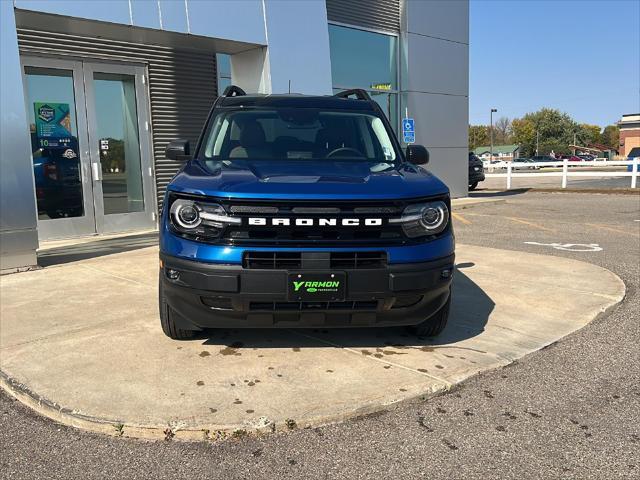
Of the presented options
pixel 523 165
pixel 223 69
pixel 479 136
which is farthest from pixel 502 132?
pixel 223 69

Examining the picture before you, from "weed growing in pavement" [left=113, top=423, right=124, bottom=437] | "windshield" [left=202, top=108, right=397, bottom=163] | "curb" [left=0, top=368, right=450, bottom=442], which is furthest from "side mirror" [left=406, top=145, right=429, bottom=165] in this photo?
"weed growing in pavement" [left=113, top=423, right=124, bottom=437]

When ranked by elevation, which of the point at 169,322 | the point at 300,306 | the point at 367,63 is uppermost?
the point at 367,63

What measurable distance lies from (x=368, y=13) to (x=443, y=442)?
13951 millimetres

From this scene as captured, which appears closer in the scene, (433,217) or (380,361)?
(433,217)

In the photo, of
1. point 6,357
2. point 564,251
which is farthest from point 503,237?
point 6,357

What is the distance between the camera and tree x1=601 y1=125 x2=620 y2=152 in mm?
126262

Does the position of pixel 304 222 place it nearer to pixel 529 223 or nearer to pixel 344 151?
pixel 344 151

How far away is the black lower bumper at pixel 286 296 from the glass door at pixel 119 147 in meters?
7.10

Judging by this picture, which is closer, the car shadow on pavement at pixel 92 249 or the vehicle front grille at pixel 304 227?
the vehicle front grille at pixel 304 227

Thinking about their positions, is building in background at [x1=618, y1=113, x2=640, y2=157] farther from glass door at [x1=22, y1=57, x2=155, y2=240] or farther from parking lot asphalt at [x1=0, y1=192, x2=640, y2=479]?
parking lot asphalt at [x1=0, y1=192, x2=640, y2=479]

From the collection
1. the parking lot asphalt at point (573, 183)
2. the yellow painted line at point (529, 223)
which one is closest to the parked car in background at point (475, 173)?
the parking lot asphalt at point (573, 183)

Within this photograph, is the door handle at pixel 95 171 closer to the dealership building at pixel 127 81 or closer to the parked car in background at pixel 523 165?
the dealership building at pixel 127 81

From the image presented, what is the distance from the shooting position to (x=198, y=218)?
343 cm

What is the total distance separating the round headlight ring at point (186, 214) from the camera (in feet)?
11.3
